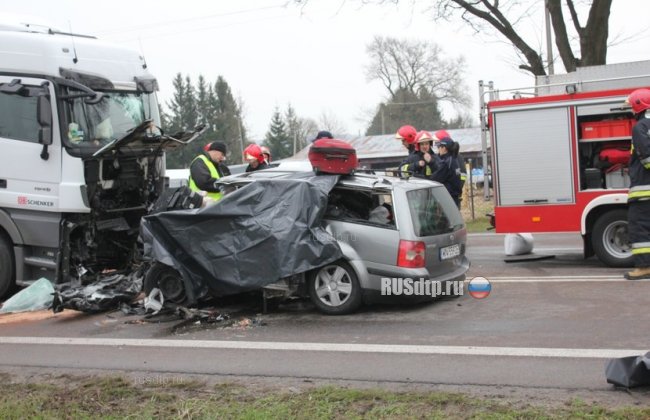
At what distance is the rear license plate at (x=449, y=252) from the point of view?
7.29 metres

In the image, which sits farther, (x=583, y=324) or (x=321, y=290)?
(x=321, y=290)

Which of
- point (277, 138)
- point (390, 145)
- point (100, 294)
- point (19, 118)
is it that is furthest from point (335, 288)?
point (277, 138)

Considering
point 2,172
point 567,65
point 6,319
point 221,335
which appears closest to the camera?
point 221,335

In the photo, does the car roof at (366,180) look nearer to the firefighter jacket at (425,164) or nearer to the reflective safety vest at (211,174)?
the reflective safety vest at (211,174)

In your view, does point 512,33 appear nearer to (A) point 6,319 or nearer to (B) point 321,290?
(B) point 321,290

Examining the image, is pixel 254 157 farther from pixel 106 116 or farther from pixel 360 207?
pixel 360 207

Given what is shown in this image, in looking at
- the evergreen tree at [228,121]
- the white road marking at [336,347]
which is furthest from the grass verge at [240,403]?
the evergreen tree at [228,121]

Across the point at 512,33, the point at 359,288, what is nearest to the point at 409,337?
the point at 359,288

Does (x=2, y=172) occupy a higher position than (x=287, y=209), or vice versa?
(x=2, y=172)

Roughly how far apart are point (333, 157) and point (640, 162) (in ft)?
12.0

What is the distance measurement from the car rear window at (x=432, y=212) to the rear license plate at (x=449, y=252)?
0.19 meters

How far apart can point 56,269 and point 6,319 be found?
796 mm

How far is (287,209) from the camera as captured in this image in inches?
284

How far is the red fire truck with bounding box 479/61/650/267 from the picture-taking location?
365 inches
